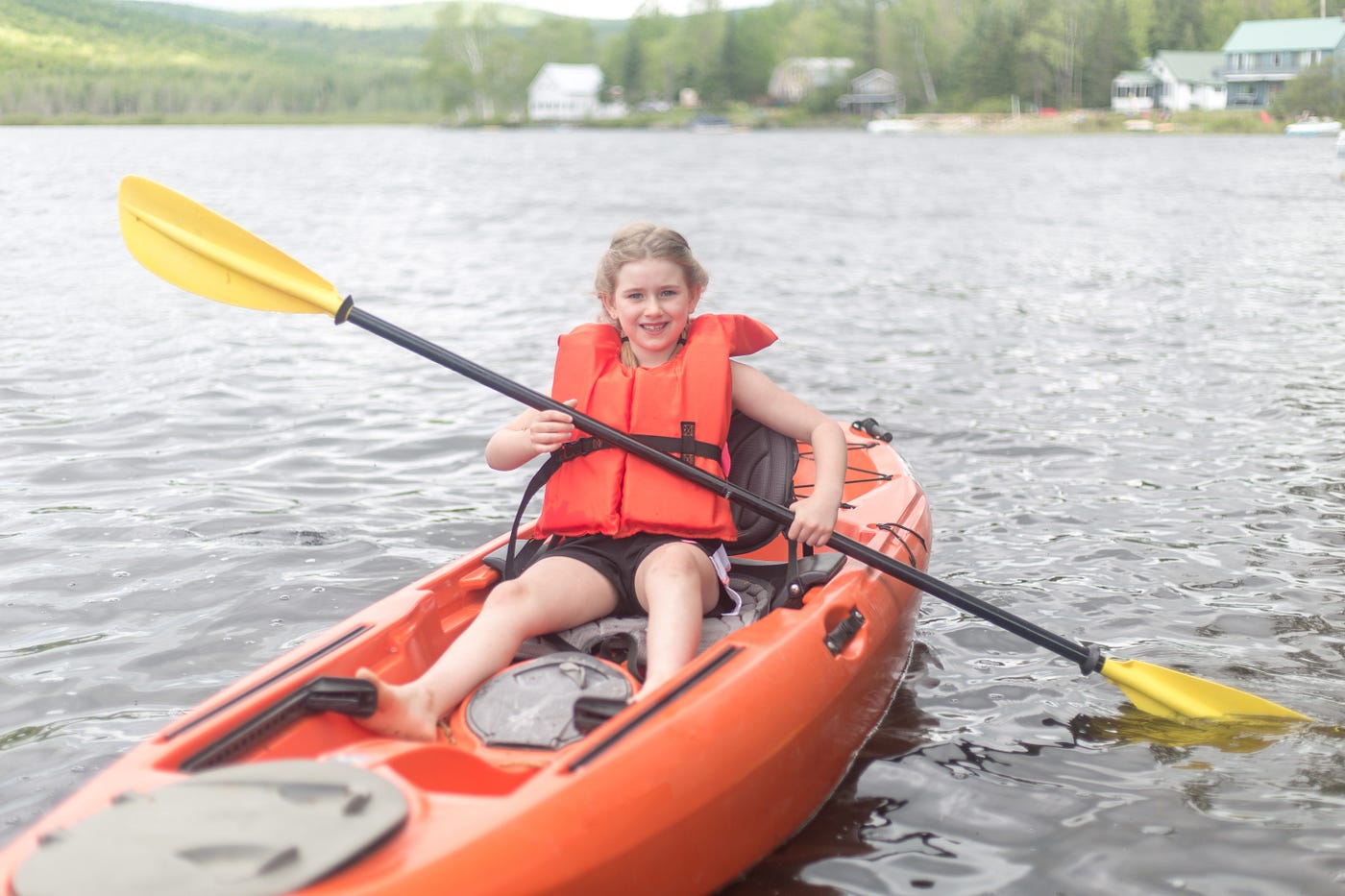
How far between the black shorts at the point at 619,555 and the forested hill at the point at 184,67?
15701mm

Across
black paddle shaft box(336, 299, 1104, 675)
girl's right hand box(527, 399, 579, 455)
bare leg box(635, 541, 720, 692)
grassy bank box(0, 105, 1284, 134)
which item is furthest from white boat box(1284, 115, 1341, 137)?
girl's right hand box(527, 399, 579, 455)

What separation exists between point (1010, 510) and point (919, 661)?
1600mm

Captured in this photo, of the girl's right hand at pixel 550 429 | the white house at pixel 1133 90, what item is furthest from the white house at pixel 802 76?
the girl's right hand at pixel 550 429

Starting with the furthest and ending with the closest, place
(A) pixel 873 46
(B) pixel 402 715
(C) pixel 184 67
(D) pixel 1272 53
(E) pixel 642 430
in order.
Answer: (A) pixel 873 46, (D) pixel 1272 53, (C) pixel 184 67, (E) pixel 642 430, (B) pixel 402 715

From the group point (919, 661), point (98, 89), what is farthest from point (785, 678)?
point (98, 89)

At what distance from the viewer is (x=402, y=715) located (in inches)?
97.1

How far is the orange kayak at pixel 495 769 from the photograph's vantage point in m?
1.88

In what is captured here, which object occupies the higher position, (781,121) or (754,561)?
(781,121)

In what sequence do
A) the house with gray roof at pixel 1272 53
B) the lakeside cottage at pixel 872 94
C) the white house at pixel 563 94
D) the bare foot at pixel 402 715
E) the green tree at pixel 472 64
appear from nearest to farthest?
the bare foot at pixel 402 715, the house with gray roof at pixel 1272 53, the lakeside cottage at pixel 872 94, the green tree at pixel 472 64, the white house at pixel 563 94

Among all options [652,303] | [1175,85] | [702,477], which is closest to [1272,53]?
[1175,85]

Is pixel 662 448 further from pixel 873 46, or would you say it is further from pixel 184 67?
pixel 873 46

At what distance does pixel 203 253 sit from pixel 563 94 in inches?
3233

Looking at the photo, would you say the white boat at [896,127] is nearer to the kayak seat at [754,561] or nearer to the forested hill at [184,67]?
the forested hill at [184,67]

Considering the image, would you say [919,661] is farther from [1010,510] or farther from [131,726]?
[131,726]
